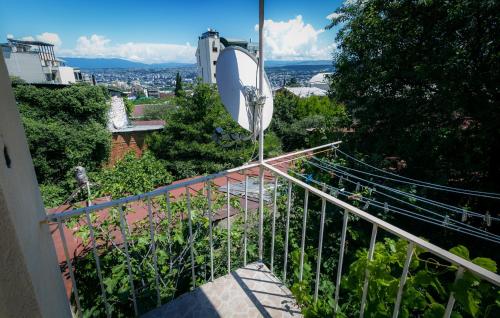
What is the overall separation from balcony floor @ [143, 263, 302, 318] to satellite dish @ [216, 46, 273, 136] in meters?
1.24

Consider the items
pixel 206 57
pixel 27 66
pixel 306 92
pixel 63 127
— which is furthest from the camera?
pixel 206 57

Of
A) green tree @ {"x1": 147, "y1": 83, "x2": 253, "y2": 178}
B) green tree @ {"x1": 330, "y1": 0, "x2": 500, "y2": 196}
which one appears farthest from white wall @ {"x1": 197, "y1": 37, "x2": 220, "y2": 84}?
green tree @ {"x1": 330, "y1": 0, "x2": 500, "y2": 196}

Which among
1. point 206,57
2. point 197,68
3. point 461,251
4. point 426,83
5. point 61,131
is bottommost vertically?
point 61,131

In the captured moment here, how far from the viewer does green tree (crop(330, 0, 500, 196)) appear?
508cm

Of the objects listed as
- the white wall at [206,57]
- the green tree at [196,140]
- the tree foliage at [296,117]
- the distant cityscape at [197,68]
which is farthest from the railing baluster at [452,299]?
the white wall at [206,57]

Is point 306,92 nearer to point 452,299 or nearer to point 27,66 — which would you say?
point 27,66

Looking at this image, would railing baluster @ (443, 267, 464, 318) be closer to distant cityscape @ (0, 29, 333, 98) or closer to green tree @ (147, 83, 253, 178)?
distant cityscape @ (0, 29, 333, 98)

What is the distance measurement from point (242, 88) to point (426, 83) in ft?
19.4

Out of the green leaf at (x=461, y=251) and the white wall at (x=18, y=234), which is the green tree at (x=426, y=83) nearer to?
the green leaf at (x=461, y=251)

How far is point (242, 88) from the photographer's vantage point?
199cm

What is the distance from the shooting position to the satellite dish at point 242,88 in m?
1.92

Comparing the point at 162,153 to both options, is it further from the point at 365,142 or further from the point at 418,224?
the point at 418,224

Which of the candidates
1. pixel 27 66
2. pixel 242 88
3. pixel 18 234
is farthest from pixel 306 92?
pixel 18 234

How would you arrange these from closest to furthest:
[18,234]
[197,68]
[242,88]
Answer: [18,234] < [242,88] < [197,68]
